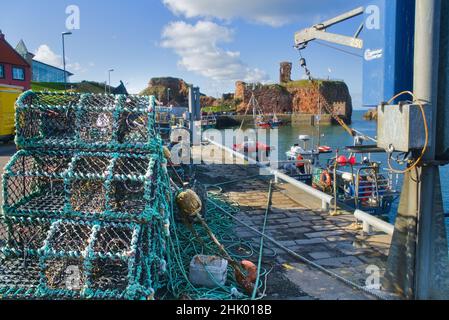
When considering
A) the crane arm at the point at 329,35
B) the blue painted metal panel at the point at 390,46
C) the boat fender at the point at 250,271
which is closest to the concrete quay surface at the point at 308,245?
the boat fender at the point at 250,271

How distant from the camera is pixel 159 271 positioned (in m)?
4.38

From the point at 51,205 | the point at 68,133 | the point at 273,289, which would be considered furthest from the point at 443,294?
the point at 68,133

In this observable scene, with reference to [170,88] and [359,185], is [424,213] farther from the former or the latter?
[170,88]

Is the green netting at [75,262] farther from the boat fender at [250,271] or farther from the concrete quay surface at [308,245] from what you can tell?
the concrete quay surface at [308,245]

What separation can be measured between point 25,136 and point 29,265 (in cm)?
155

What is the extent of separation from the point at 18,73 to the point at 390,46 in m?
36.3

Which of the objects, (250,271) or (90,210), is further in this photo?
(250,271)

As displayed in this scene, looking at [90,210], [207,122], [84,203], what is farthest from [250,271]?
[207,122]

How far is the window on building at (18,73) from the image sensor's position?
33.4m

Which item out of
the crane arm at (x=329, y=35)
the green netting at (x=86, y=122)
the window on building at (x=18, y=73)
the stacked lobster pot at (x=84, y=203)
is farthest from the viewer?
the window on building at (x=18, y=73)

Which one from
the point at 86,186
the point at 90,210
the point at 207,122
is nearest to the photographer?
the point at 90,210

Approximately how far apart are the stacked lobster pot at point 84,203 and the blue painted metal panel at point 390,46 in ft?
8.70

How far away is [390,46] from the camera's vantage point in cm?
420

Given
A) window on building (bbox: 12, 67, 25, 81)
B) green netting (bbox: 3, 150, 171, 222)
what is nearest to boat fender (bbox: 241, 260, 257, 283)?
green netting (bbox: 3, 150, 171, 222)
